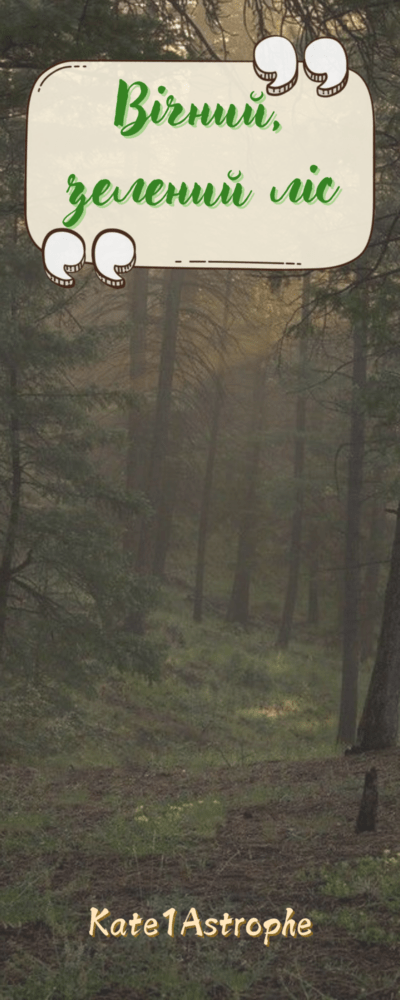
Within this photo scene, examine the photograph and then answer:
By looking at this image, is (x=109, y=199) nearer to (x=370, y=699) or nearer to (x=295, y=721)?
(x=370, y=699)

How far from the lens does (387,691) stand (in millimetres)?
11930

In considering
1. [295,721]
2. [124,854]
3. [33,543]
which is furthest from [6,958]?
[295,721]

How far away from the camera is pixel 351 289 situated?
27.9 ft

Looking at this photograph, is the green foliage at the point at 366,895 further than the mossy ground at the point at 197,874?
Yes

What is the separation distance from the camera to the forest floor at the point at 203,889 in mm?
4535

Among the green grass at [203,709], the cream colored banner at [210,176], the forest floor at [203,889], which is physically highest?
the cream colored banner at [210,176]

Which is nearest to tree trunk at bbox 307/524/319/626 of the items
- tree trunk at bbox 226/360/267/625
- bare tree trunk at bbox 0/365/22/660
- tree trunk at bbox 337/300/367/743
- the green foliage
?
tree trunk at bbox 226/360/267/625

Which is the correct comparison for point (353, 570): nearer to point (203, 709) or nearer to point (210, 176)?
point (203, 709)

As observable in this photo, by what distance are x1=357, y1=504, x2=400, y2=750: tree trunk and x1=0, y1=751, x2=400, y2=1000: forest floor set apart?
2.16 meters

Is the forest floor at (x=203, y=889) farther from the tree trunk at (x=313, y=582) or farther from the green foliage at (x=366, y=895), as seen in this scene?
the tree trunk at (x=313, y=582)

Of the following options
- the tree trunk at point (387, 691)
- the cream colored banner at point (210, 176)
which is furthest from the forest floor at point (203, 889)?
the cream colored banner at point (210, 176)

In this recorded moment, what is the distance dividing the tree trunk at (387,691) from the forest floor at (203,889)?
2.16 metres

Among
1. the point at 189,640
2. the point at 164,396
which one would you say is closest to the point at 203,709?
the point at 189,640

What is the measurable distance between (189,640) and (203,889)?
60.0 ft
